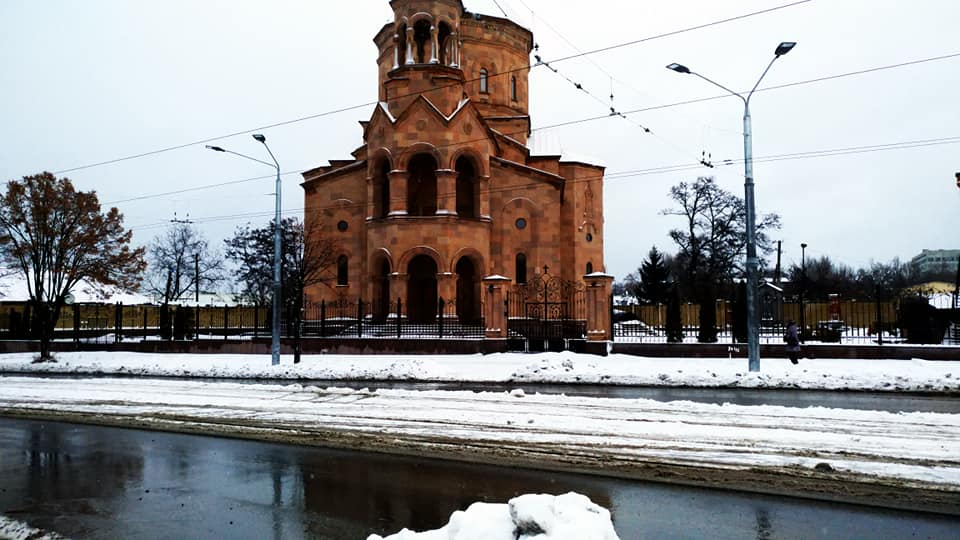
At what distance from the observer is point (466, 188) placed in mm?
37438

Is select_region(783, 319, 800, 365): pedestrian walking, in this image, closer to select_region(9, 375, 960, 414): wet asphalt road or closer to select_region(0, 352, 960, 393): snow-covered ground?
select_region(0, 352, 960, 393): snow-covered ground

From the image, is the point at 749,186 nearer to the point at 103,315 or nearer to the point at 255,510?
the point at 255,510

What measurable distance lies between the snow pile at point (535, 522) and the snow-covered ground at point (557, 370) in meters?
13.0

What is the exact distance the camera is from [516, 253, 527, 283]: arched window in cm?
3759

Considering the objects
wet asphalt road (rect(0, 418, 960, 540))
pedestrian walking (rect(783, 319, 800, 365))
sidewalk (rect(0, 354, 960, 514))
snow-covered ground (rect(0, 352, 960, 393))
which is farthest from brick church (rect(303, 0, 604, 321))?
wet asphalt road (rect(0, 418, 960, 540))

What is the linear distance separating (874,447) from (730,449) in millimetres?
1775

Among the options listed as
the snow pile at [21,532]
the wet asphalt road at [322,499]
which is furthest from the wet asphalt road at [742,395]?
the snow pile at [21,532]

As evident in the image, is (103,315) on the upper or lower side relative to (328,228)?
lower

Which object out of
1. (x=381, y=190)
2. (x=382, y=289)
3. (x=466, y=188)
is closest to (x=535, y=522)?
(x=382, y=289)

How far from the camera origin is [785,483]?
22.2ft

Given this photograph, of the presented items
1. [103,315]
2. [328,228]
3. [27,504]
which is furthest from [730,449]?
[103,315]

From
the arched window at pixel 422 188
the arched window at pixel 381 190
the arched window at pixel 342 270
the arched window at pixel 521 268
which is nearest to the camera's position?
the arched window at pixel 381 190

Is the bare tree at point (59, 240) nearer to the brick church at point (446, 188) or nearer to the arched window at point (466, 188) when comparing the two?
the brick church at point (446, 188)

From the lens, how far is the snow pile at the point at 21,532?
5539 millimetres
